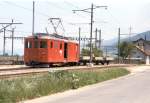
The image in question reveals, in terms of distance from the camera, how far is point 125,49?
129375 mm

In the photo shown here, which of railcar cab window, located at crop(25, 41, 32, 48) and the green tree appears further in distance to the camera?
the green tree

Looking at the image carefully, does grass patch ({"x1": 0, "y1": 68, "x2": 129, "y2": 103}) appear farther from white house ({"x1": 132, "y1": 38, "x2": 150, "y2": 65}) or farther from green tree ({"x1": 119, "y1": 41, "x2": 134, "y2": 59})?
white house ({"x1": 132, "y1": 38, "x2": 150, "y2": 65})

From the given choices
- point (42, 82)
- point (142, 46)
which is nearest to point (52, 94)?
point (42, 82)

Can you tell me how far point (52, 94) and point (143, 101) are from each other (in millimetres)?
5124

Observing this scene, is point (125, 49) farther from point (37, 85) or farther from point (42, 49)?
point (37, 85)

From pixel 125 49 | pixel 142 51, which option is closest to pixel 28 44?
pixel 125 49

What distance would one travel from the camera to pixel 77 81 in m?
29.0

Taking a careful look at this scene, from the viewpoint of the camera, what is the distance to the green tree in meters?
129

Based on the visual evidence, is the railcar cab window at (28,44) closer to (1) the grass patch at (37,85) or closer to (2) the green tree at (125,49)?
(1) the grass patch at (37,85)

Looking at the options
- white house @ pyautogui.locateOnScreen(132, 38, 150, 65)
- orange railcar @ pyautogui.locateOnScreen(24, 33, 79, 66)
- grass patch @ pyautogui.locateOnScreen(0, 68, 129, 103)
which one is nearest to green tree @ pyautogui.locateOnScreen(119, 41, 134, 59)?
white house @ pyautogui.locateOnScreen(132, 38, 150, 65)

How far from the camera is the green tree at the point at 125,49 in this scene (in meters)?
129

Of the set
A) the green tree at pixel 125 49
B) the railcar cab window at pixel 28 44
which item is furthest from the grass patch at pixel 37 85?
the green tree at pixel 125 49

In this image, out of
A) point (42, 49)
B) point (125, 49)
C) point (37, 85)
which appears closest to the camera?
point (37, 85)

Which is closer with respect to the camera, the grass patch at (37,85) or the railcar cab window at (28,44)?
the grass patch at (37,85)
